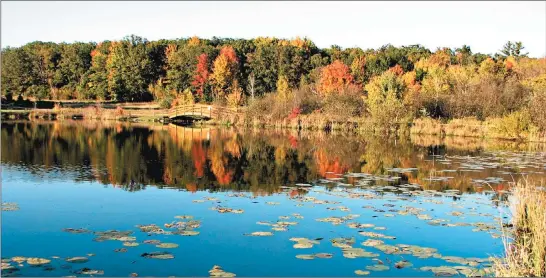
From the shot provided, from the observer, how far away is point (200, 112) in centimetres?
5150

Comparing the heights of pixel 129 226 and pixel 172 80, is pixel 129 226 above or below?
below

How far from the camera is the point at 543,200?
29.4 ft

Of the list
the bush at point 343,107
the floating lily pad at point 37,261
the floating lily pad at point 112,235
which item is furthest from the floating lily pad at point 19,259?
the bush at point 343,107

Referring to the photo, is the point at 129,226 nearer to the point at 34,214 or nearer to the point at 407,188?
the point at 34,214

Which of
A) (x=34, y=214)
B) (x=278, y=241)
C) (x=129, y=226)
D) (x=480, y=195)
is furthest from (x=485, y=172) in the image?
(x=34, y=214)

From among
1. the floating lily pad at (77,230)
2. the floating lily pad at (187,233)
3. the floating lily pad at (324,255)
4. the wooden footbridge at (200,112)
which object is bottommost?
the floating lily pad at (324,255)

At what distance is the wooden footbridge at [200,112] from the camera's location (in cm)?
4869

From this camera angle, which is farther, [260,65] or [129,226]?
[260,65]

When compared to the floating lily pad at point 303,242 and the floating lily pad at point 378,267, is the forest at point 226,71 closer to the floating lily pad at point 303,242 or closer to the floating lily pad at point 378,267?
the floating lily pad at point 303,242

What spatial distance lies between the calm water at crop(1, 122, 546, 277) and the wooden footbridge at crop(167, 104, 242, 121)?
942 inches

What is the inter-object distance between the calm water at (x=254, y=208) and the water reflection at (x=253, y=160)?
85 millimetres

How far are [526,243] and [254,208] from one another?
20.1 ft

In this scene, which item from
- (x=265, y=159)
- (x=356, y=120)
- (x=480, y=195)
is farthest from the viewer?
(x=356, y=120)

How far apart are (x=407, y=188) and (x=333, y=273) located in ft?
26.3
